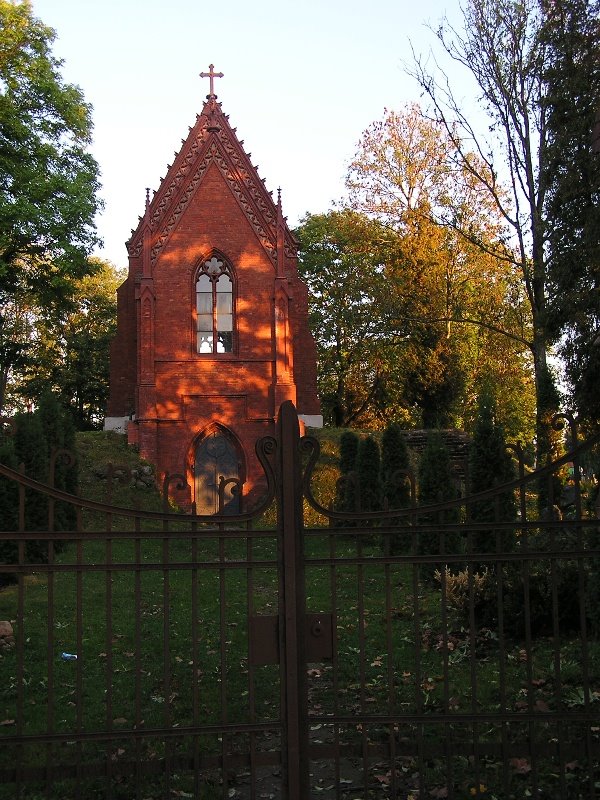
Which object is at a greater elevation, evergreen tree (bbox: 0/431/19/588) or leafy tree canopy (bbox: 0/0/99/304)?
leafy tree canopy (bbox: 0/0/99/304)

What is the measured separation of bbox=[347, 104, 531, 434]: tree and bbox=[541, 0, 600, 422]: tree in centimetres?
2002

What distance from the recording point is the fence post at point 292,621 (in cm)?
405

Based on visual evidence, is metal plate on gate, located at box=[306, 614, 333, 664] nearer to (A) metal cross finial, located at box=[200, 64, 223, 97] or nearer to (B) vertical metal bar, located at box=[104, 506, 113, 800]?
(B) vertical metal bar, located at box=[104, 506, 113, 800]

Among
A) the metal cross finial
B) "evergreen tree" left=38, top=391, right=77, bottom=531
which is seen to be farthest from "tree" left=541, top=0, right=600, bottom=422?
the metal cross finial

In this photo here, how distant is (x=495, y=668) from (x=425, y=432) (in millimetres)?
19095

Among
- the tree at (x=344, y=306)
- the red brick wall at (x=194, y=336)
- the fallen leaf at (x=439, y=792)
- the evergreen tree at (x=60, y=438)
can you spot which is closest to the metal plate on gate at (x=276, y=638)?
the fallen leaf at (x=439, y=792)

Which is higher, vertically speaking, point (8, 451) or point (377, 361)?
point (377, 361)

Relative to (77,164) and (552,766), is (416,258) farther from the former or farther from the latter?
(552,766)

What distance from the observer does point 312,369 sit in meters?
28.3

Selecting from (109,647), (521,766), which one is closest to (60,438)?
(521,766)

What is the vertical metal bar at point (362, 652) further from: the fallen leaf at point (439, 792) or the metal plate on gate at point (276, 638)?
the fallen leaf at point (439, 792)

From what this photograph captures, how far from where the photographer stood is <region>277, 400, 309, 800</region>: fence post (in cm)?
405

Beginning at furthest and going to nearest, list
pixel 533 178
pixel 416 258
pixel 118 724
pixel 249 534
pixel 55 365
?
pixel 55 365 → pixel 416 258 → pixel 533 178 → pixel 118 724 → pixel 249 534

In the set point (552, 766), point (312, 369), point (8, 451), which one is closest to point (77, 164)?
point (312, 369)
